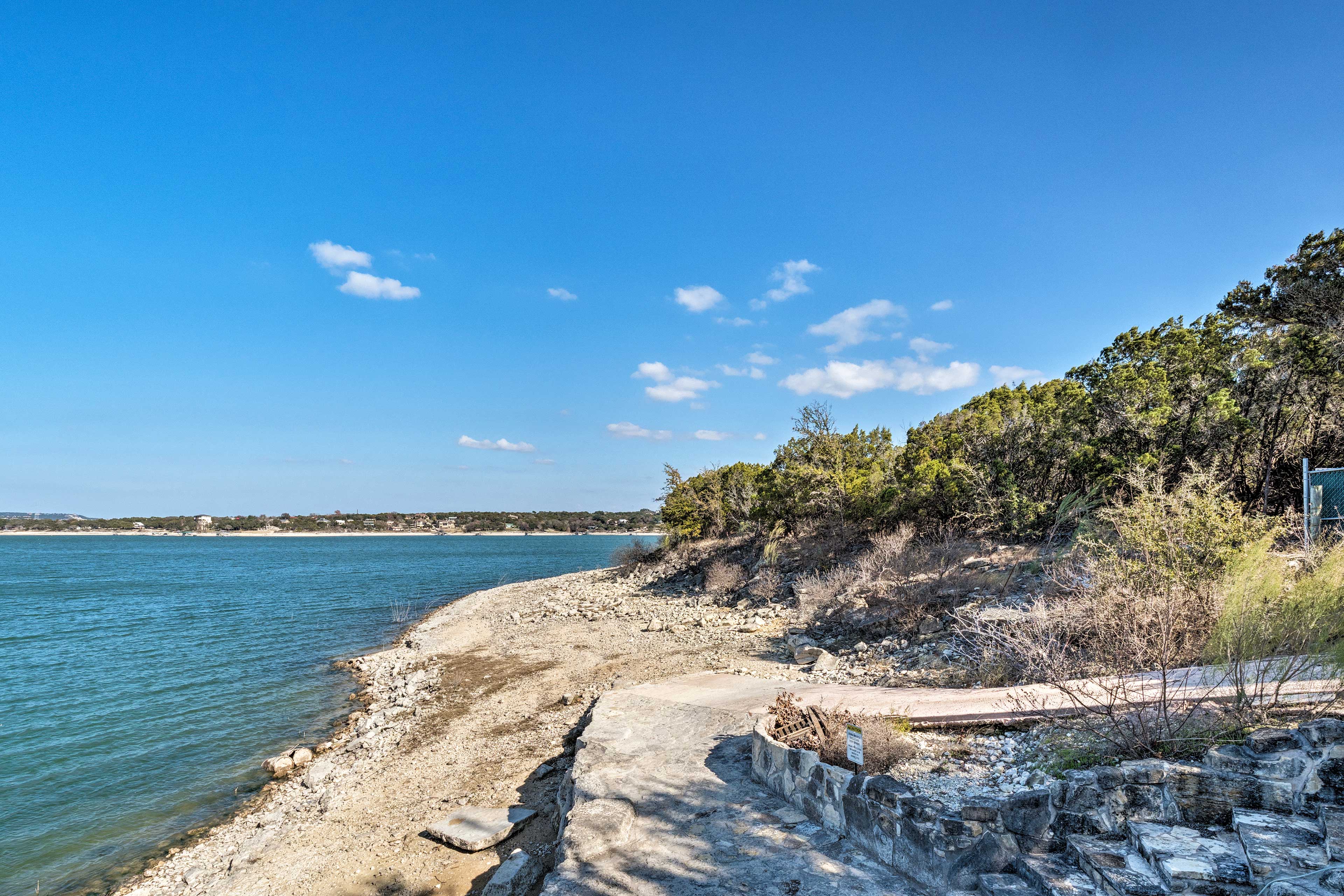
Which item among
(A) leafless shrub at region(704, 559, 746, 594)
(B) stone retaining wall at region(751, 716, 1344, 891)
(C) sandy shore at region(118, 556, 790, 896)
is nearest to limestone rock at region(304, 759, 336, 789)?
(C) sandy shore at region(118, 556, 790, 896)

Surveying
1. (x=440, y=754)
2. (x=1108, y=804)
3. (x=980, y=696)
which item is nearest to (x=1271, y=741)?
(x=1108, y=804)

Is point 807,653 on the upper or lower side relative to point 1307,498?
lower

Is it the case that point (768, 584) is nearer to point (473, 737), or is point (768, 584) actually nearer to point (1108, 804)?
point (473, 737)

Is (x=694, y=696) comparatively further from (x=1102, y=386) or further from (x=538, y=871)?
(x=1102, y=386)

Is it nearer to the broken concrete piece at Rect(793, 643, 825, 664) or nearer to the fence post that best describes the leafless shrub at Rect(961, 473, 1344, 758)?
the fence post

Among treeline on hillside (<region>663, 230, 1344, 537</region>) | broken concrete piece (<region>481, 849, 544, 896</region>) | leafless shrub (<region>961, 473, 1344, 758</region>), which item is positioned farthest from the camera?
treeline on hillside (<region>663, 230, 1344, 537</region>)

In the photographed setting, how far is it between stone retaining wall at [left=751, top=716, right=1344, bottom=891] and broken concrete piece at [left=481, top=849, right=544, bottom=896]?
3.40m

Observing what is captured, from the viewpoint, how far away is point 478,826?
7590mm

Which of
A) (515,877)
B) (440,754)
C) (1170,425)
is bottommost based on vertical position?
(440,754)

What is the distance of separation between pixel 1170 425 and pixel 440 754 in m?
17.6

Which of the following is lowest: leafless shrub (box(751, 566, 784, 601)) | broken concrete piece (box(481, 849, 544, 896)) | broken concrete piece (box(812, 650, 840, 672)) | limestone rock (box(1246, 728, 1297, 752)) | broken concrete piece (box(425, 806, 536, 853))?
broken concrete piece (box(425, 806, 536, 853))

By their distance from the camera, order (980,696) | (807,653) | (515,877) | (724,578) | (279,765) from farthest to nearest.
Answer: (724,578), (807,653), (279,765), (980,696), (515,877)

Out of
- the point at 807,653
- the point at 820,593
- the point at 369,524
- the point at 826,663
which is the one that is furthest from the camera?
the point at 369,524

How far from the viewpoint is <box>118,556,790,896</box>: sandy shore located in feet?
23.7
